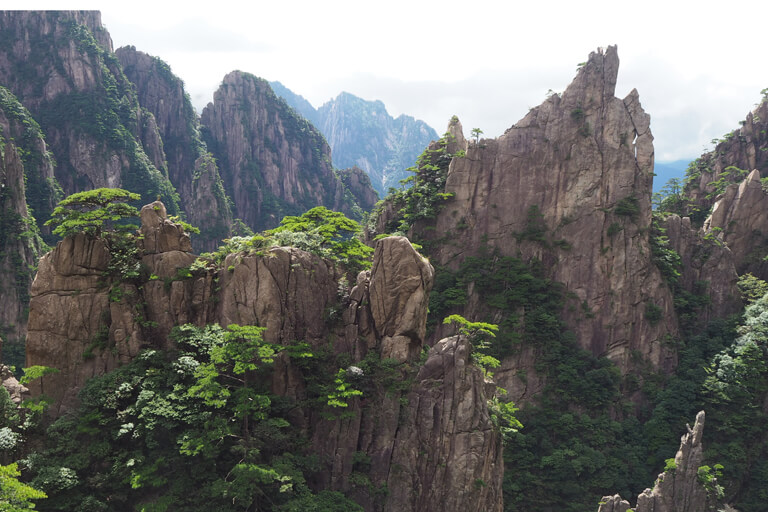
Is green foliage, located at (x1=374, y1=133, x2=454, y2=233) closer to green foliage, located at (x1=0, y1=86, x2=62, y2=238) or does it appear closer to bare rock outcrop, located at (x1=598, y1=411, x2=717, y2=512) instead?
bare rock outcrop, located at (x1=598, y1=411, x2=717, y2=512)

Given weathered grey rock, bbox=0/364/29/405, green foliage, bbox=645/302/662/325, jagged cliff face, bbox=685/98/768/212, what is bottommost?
weathered grey rock, bbox=0/364/29/405

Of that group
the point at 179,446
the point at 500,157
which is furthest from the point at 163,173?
the point at 179,446

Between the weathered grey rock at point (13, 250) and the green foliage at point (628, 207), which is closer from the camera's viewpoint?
the green foliage at point (628, 207)

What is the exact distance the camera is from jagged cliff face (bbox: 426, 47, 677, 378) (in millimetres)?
42000

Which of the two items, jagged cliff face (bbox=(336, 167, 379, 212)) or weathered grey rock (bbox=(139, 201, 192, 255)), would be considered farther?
jagged cliff face (bbox=(336, 167, 379, 212))

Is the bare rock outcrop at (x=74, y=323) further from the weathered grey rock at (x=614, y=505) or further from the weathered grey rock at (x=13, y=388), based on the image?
the weathered grey rock at (x=614, y=505)

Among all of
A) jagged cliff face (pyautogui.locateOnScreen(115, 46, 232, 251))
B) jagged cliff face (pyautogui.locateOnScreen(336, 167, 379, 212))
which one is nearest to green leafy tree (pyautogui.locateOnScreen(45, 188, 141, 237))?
jagged cliff face (pyautogui.locateOnScreen(115, 46, 232, 251))

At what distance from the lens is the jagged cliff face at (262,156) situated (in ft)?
384

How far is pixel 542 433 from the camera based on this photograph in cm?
3791

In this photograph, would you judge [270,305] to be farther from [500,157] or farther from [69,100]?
[69,100]

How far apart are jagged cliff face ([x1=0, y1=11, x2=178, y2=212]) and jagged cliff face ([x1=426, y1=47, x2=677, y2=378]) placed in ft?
235

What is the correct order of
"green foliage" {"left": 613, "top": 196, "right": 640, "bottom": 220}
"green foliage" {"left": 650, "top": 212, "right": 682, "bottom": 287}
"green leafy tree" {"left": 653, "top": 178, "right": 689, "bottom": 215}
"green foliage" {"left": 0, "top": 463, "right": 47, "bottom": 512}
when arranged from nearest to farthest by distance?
"green foliage" {"left": 0, "top": 463, "right": 47, "bottom": 512}, "green foliage" {"left": 613, "top": 196, "right": 640, "bottom": 220}, "green foliage" {"left": 650, "top": 212, "right": 682, "bottom": 287}, "green leafy tree" {"left": 653, "top": 178, "right": 689, "bottom": 215}

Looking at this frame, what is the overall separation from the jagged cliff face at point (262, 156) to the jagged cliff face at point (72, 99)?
26.4 meters

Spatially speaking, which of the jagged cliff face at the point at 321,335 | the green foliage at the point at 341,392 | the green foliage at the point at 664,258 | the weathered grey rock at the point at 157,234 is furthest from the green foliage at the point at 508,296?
the weathered grey rock at the point at 157,234
